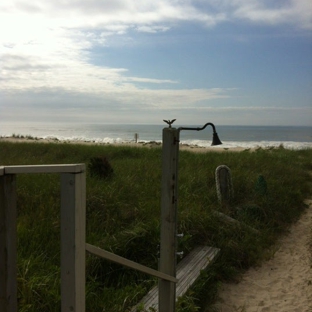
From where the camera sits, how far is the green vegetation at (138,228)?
3.20m

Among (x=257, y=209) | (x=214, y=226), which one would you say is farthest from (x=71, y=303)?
(x=257, y=209)

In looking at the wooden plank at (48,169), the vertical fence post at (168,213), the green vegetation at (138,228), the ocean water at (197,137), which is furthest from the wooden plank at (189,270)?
the ocean water at (197,137)

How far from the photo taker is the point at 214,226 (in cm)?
495

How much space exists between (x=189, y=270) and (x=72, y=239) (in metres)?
2.83

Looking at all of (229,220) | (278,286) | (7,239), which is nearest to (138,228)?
(229,220)

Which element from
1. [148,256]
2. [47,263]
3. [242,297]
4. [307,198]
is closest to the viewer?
[47,263]

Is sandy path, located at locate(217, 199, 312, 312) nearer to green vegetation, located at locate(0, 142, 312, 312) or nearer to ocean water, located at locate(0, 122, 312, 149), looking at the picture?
green vegetation, located at locate(0, 142, 312, 312)

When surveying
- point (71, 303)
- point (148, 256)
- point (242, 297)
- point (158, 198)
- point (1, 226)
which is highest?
point (1, 226)

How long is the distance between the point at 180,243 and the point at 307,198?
4.45 metres

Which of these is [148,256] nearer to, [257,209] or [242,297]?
[242,297]

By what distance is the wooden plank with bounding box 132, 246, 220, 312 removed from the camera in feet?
10.5

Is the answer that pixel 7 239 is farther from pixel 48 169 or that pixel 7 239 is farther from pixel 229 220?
pixel 229 220

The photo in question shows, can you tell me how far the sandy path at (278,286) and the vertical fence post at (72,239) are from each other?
257cm

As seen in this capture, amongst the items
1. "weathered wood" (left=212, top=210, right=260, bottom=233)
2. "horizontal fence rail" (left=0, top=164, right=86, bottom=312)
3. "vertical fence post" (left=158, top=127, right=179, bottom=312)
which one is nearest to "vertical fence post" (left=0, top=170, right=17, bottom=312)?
"horizontal fence rail" (left=0, top=164, right=86, bottom=312)
